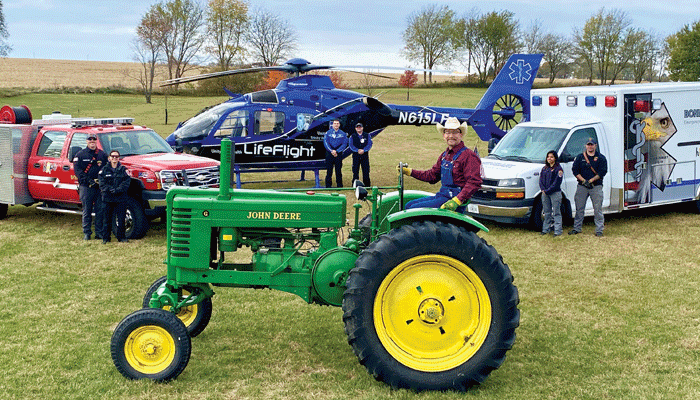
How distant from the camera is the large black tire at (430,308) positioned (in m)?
5.28

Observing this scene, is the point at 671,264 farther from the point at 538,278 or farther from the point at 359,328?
the point at 359,328

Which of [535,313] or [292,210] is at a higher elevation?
[292,210]

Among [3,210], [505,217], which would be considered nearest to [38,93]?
[3,210]

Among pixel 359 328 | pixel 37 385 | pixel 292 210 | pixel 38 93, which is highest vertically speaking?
pixel 38 93

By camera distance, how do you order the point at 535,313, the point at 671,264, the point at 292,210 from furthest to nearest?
the point at 671,264
the point at 535,313
the point at 292,210

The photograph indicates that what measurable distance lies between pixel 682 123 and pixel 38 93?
45212 mm

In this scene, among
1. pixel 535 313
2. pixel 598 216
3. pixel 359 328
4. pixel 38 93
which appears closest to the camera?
pixel 359 328

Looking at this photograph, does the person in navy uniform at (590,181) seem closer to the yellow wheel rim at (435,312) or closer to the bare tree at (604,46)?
the yellow wheel rim at (435,312)

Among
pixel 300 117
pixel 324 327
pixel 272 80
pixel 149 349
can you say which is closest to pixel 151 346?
pixel 149 349

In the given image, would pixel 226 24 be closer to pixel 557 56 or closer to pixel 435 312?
pixel 557 56

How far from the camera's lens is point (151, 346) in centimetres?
559

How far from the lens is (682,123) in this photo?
42.4 feet

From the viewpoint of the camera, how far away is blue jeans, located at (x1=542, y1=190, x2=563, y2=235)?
11609 mm

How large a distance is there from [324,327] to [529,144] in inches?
287
